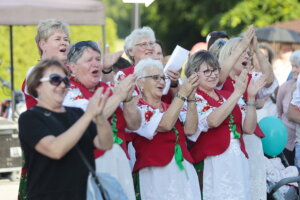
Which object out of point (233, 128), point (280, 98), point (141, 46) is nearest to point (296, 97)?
point (280, 98)

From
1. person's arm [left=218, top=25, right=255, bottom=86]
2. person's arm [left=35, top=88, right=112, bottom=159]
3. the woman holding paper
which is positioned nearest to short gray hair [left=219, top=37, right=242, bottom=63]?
person's arm [left=218, top=25, right=255, bottom=86]

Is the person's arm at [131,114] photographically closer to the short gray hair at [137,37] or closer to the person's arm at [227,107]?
the person's arm at [227,107]

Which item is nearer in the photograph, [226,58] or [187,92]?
[187,92]

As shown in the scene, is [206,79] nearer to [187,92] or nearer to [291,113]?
[187,92]

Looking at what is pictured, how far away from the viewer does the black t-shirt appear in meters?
4.41

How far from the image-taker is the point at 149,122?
5828 millimetres

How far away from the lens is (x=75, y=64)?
5.46 metres

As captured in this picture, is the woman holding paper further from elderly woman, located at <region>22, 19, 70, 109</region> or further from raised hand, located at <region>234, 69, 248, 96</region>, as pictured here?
A: elderly woman, located at <region>22, 19, 70, 109</region>

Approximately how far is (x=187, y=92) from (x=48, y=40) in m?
1.17

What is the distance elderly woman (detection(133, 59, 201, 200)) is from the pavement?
3.21 meters

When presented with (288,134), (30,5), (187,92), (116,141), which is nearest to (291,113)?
(288,134)

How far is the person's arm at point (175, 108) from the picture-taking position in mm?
5766

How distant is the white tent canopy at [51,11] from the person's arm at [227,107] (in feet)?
18.4

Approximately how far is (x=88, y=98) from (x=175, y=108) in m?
0.73
